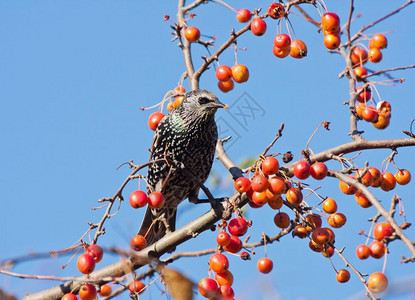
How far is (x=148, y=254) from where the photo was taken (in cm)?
373

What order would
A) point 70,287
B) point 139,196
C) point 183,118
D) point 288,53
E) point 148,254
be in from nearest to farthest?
1. point 139,196
2. point 70,287
3. point 148,254
4. point 288,53
5. point 183,118

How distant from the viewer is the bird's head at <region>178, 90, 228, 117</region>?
16.1 ft

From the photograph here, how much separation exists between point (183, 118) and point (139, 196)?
1.90 meters

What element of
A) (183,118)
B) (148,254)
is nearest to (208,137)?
(183,118)

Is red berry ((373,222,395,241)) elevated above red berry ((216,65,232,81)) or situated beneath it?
situated beneath

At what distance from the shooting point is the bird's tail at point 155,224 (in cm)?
523

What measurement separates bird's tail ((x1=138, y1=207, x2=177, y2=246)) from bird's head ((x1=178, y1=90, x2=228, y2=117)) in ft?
3.20

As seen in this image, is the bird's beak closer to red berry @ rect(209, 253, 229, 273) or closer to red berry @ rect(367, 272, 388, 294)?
red berry @ rect(209, 253, 229, 273)

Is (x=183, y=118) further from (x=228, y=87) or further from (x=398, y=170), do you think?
(x=398, y=170)

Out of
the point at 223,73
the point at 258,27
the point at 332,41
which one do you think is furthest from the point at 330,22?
the point at 223,73

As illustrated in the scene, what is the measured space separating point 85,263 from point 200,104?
2307 millimetres

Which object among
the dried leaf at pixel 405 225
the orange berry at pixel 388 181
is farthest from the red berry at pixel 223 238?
the orange berry at pixel 388 181

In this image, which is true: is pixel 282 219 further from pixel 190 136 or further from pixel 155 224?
pixel 155 224

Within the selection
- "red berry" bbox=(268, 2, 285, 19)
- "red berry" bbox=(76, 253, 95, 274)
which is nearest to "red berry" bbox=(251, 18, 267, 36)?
"red berry" bbox=(268, 2, 285, 19)
